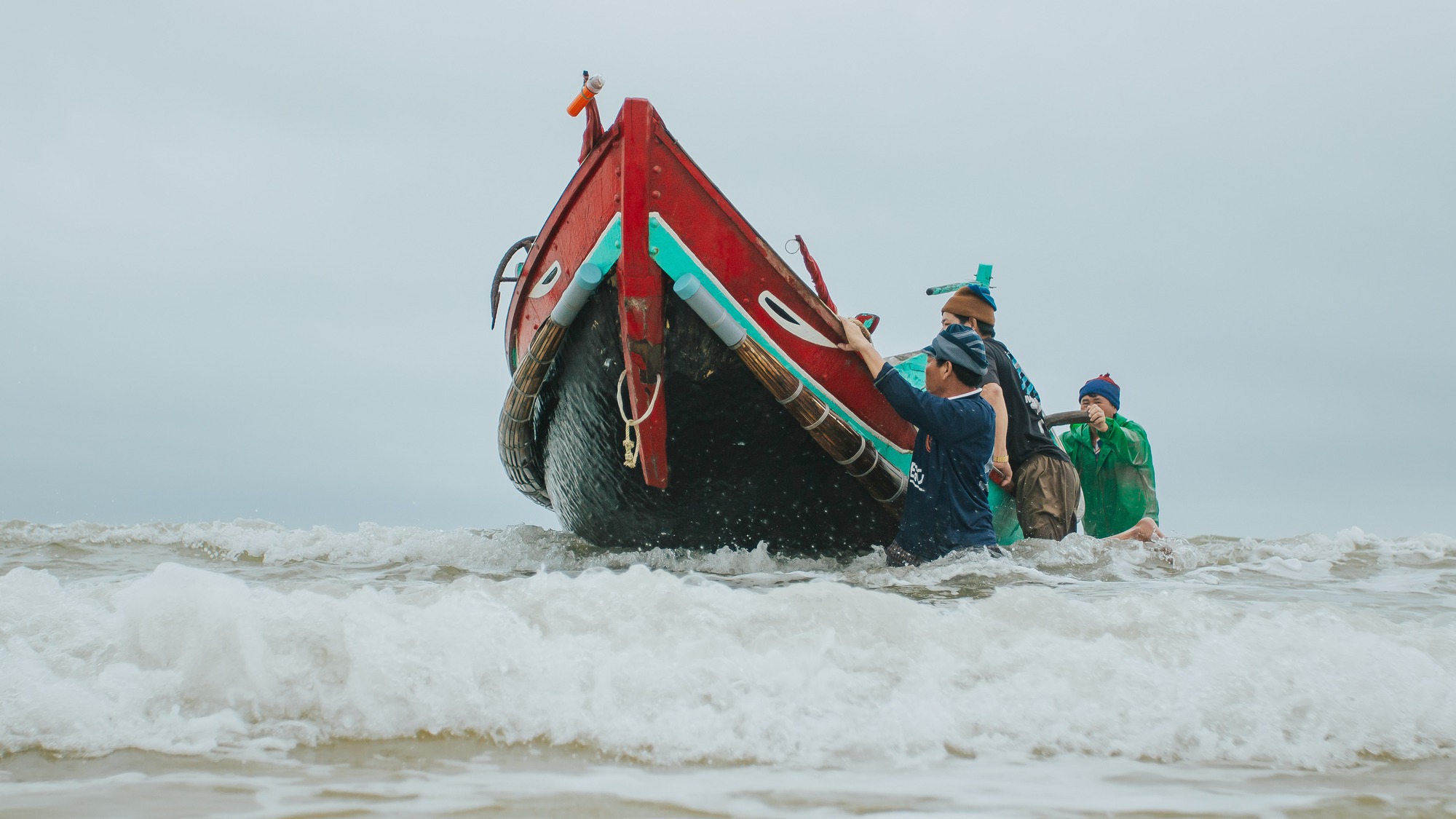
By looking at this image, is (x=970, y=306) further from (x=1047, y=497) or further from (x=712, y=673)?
(x=712, y=673)

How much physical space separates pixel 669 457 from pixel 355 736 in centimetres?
271

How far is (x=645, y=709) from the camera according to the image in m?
Result: 2.21

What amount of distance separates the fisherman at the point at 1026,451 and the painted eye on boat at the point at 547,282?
2156mm

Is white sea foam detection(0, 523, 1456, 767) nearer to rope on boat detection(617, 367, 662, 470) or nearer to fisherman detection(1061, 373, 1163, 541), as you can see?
rope on boat detection(617, 367, 662, 470)

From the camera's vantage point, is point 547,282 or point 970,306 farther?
point 970,306

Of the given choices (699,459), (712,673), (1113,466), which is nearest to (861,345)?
(699,459)

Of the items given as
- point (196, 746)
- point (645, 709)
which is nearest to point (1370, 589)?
point (645, 709)

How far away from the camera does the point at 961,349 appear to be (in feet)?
13.9

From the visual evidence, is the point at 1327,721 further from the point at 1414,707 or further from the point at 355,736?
the point at 355,736

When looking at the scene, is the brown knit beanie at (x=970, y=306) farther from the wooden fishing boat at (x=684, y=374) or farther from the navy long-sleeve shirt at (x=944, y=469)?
the navy long-sleeve shirt at (x=944, y=469)

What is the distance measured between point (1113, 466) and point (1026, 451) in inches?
51.7

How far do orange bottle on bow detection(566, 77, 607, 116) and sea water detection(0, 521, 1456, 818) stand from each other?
2.16 m

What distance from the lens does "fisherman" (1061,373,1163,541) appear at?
20.1ft

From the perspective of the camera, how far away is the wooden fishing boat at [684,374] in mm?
4129
